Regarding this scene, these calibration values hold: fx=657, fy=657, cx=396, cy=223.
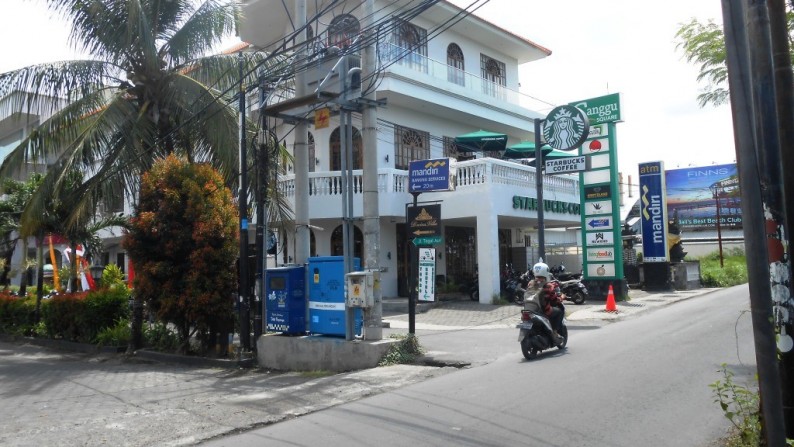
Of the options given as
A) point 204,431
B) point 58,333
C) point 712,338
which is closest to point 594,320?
point 712,338

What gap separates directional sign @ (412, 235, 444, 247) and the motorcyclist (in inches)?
73.3

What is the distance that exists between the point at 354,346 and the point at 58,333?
10596 millimetres

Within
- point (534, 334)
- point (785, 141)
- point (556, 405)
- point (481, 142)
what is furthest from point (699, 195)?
point (785, 141)

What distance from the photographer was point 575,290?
1980 centimetres

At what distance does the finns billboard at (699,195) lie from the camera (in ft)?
158

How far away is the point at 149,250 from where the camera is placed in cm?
1330

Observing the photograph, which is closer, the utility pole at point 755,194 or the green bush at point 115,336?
the utility pole at point 755,194

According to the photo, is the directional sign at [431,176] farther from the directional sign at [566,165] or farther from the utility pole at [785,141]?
the utility pole at [785,141]

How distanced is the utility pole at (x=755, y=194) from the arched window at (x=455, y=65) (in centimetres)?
2023

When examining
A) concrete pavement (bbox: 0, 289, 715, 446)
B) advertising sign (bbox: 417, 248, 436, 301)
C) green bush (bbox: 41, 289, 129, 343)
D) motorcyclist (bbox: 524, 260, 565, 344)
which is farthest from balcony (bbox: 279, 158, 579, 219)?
motorcyclist (bbox: 524, 260, 565, 344)

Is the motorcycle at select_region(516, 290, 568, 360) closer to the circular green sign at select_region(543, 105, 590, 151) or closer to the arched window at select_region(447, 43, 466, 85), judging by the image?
the circular green sign at select_region(543, 105, 590, 151)

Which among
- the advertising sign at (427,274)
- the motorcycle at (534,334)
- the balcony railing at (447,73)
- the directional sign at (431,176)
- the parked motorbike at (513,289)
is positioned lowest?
the motorcycle at (534,334)

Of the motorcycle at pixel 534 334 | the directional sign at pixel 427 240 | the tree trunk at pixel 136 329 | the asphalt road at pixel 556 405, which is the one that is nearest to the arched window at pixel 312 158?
the tree trunk at pixel 136 329

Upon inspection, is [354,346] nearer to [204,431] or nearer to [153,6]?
[204,431]
